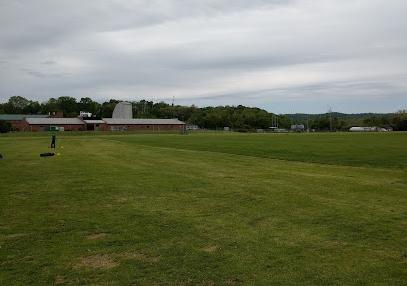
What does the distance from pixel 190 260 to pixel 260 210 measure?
14.0 feet

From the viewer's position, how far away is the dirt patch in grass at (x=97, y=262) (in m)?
7.55

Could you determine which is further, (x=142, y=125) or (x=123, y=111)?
(x=123, y=111)

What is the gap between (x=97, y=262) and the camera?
7.76m

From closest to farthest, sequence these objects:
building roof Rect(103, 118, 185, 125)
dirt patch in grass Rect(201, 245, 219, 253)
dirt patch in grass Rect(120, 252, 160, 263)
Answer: dirt patch in grass Rect(120, 252, 160, 263) < dirt patch in grass Rect(201, 245, 219, 253) < building roof Rect(103, 118, 185, 125)

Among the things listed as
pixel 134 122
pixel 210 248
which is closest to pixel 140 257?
pixel 210 248

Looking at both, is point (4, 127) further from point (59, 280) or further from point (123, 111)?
point (59, 280)

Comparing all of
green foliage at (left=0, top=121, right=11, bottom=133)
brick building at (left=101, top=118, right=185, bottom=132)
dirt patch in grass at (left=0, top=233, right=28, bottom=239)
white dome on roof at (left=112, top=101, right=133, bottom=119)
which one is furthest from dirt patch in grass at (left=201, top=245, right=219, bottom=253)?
white dome on roof at (left=112, top=101, right=133, bottom=119)

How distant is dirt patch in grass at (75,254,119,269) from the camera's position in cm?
755

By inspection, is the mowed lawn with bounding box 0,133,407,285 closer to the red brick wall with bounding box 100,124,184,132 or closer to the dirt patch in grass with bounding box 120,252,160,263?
the dirt patch in grass with bounding box 120,252,160,263

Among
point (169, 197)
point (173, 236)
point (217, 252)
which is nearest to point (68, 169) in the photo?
point (169, 197)

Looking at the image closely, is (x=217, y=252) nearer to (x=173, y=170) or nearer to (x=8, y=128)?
(x=173, y=170)

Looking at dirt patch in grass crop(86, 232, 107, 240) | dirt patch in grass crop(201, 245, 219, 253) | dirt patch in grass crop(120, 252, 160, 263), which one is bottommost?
dirt patch in grass crop(86, 232, 107, 240)

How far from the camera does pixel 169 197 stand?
13.8 metres

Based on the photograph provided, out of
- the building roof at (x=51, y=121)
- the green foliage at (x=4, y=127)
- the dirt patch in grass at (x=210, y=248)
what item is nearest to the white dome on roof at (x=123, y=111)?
A: the building roof at (x=51, y=121)
